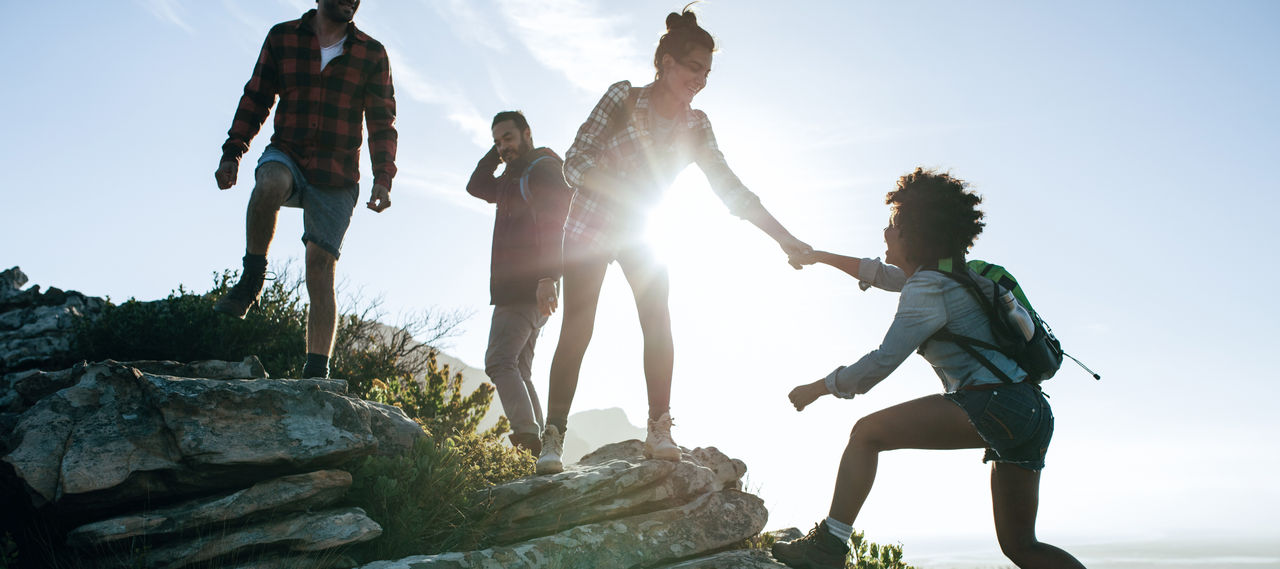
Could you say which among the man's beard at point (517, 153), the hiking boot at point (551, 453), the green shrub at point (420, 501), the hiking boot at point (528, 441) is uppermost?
the man's beard at point (517, 153)

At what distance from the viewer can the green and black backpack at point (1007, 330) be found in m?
3.42

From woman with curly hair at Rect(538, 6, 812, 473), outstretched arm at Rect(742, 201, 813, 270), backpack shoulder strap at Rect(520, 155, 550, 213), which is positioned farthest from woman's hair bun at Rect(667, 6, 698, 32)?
backpack shoulder strap at Rect(520, 155, 550, 213)

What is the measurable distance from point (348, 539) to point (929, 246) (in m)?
3.25

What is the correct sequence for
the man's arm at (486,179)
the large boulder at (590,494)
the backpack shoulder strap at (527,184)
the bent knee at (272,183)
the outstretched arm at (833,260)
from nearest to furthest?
the outstretched arm at (833,260)
the large boulder at (590,494)
the bent knee at (272,183)
the backpack shoulder strap at (527,184)
the man's arm at (486,179)

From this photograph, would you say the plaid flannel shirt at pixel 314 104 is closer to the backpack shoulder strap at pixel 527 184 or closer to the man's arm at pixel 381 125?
the man's arm at pixel 381 125

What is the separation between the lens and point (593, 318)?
4.89 metres

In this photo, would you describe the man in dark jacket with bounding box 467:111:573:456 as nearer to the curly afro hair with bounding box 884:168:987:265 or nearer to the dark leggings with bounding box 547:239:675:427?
the dark leggings with bounding box 547:239:675:427

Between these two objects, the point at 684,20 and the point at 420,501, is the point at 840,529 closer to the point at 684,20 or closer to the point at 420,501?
the point at 420,501

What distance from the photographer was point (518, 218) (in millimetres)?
6543

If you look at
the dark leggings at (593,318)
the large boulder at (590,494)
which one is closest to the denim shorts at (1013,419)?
the dark leggings at (593,318)

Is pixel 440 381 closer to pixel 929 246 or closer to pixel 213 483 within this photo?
pixel 213 483

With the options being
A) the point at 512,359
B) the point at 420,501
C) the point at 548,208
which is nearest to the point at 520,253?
the point at 548,208

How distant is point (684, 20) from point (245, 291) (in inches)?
126

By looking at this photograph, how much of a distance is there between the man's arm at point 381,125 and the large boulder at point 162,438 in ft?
5.59
